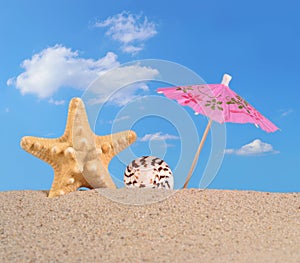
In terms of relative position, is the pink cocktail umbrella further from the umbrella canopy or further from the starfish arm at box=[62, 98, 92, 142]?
the starfish arm at box=[62, 98, 92, 142]

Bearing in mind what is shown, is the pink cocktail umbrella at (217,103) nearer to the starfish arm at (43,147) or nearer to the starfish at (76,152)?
the starfish at (76,152)

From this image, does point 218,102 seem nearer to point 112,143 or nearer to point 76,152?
point 112,143

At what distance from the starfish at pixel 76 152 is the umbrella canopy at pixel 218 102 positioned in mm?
682

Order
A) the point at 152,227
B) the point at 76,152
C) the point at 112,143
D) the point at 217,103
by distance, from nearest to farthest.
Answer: the point at 152,227
the point at 217,103
the point at 76,152
the point at 112,143

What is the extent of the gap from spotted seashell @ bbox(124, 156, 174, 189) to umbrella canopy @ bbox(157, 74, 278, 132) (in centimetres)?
63

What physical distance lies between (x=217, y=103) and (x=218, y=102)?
0.07ft

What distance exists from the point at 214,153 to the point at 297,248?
46.4 inches

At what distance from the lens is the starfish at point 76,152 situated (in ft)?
14.9

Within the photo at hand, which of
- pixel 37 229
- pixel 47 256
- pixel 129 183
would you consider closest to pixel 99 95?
pixel 129 183

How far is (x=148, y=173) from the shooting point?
4418mm

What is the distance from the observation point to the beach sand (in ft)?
10.5

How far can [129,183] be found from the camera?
4.45m

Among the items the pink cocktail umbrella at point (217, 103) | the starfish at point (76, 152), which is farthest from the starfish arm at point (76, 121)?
the pink cocktail umbrella at point (217, 103)

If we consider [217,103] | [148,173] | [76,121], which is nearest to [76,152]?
[76,121]
